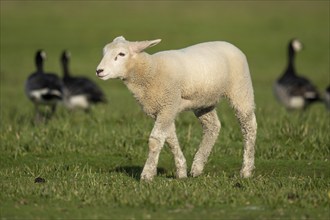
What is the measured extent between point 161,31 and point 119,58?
3287 centimetres

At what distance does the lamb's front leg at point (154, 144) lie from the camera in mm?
10578

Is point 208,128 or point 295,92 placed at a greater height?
point 208,128

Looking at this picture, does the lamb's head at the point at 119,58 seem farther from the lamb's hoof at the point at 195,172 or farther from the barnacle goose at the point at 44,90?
the barnacle goose at the point at 44,90

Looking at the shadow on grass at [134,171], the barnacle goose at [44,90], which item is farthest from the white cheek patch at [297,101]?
the shadow on grass at [134,171]

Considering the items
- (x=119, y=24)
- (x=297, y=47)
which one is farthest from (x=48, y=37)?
(x=297, y=47)

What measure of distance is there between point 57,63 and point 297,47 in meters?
13.0

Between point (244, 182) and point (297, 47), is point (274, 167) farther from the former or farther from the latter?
point (297, 47)

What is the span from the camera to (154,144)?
10.6m

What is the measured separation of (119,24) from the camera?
4588 cm

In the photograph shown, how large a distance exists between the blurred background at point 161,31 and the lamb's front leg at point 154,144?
1342 centimetres

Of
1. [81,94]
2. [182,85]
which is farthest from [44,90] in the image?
[182,85]

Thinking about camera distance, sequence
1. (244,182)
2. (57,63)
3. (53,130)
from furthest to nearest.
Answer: (57,63) → (53,130) → (244,182)

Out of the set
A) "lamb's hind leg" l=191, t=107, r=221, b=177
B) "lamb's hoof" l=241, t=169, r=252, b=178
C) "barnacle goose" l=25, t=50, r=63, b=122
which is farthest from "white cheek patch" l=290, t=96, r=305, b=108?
"lamb's hoof" l=241, t=169, r=252, b=178

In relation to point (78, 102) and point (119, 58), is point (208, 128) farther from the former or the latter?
point (78, 102)
